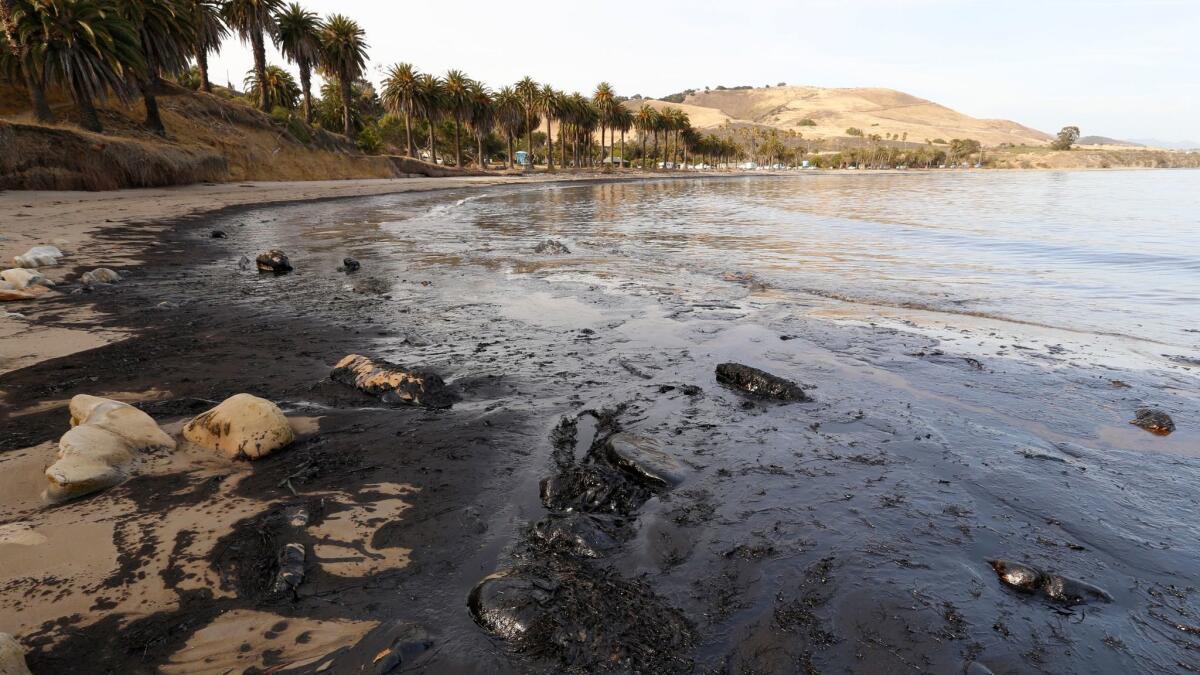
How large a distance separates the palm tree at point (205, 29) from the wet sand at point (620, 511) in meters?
44.9

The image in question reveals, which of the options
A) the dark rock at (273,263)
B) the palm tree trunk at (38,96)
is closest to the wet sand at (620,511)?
the dark rock at (273,263)

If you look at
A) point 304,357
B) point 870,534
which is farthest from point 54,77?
point 870,534

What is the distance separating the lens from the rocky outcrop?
10.2ft

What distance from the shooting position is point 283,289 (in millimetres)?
8992

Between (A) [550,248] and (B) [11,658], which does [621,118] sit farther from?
(B) [11,658]

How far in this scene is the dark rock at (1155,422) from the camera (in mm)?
4445

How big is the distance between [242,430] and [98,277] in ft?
24.6

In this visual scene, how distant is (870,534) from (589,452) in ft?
6.16

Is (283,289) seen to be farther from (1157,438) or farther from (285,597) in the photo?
(1157,438)

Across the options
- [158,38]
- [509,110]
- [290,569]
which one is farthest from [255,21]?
[290,569]

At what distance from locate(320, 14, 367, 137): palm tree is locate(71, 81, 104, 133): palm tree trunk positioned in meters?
27.7

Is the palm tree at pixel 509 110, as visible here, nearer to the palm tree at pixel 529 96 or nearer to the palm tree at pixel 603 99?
the palm tree at pixel 529 96

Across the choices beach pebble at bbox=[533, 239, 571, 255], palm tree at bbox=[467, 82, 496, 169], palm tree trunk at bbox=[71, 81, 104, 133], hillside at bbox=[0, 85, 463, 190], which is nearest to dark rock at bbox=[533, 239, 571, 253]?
beach pebble at bbox=[533, 239, 571, 255]

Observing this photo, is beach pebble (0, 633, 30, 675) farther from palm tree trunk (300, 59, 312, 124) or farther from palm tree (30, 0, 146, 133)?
palm tree trunk (300, 59, 312, 124)
